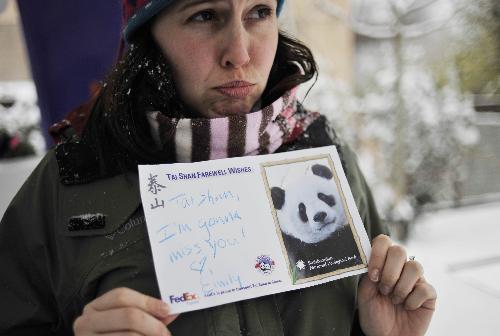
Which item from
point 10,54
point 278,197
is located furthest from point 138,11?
point 10,54

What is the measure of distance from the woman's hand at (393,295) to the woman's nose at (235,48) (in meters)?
0.43

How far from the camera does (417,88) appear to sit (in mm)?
3957

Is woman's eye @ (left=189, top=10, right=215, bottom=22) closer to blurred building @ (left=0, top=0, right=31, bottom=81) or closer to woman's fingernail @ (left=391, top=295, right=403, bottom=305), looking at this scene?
woman's fingernail @ (left=391, top=295, right=403, bottom=305)

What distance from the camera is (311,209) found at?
0.82 metres

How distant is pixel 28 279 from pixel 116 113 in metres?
0.38

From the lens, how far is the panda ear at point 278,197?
801 millimetres

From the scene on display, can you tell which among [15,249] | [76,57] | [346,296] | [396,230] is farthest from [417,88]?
[15,249]

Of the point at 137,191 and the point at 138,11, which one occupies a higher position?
the point at 138,11

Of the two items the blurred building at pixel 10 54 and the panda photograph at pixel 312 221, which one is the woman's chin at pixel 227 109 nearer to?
the panda photograph at pixel 312 221

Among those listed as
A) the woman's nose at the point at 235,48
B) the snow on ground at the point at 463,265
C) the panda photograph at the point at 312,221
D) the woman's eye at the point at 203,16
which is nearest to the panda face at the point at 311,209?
the panda photograph at the point at 312,221

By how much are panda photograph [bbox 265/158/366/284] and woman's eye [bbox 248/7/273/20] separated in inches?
12.1

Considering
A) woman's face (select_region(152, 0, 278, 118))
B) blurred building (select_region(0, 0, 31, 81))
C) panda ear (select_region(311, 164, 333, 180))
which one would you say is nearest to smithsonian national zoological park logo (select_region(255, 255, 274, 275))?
panda ear (select_region(311, 164, 333, 180))

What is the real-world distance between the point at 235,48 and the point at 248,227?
338 mm

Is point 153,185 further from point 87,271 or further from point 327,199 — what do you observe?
point 327,199
